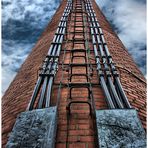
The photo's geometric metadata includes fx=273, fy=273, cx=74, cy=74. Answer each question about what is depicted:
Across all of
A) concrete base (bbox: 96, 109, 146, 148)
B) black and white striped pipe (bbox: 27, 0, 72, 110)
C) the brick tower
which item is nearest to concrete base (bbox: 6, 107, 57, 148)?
the brick tower

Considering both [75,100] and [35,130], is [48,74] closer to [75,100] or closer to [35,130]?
[75,100]

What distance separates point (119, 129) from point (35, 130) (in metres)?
0.70

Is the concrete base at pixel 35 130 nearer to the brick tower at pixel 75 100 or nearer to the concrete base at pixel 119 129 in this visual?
the brick tower at pixel 75 100

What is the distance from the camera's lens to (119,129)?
2.27 m

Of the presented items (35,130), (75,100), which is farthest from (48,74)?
(35,130)

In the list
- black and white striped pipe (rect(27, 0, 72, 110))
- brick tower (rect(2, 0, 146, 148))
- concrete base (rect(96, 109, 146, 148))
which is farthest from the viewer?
black and white striped pipe (rect(27, 0, 72, 110))

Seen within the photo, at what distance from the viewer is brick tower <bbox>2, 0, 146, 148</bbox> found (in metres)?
2.28

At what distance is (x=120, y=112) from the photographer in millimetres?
2445

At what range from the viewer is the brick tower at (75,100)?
7.48ft

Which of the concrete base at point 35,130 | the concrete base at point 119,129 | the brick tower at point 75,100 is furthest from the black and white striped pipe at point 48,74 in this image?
the concrete base at point 119,129

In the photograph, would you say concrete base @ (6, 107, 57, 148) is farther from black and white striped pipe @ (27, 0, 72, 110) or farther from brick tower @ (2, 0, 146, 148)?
black and white striped pipe @ (27, 0, 72, 110)

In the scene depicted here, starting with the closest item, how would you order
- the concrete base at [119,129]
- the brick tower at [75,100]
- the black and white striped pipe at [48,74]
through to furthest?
the concrete base at [119,129], the brick tower at [75,100], the black and white striped pipe at [48,74]

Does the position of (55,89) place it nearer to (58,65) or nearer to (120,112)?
(58,65)

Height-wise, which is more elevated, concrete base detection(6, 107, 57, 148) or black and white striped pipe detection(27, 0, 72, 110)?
black and white striped pipe detection(27, 0, 72, 110)
